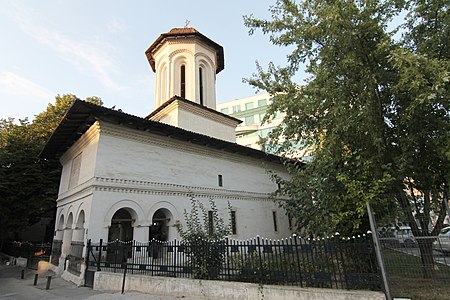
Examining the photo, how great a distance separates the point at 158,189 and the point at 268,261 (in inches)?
280

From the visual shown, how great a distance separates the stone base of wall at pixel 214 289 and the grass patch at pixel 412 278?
1184mm

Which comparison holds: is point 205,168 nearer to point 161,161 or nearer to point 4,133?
point 161,161

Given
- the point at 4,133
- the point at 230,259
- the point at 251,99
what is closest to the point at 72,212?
the point at 230,259

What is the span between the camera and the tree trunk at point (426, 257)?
20.6ft

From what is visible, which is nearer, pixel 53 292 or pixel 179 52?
pixel 53 292

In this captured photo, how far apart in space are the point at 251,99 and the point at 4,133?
40.0m

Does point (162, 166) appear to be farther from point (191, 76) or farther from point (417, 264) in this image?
point (417, 264)

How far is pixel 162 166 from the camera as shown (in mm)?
12852

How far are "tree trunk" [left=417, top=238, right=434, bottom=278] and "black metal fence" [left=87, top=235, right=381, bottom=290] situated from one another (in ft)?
5.22

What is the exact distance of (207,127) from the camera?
1845 centimetres

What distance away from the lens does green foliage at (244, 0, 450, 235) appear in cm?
650

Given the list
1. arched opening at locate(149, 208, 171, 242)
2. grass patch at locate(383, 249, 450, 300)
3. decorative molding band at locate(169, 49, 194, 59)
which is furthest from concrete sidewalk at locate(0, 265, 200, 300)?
decorative molding band at locate(169, 49, 194, 59)

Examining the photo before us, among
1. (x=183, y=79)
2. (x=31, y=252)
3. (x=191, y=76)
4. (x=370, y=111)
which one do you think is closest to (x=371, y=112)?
(x=370, y=111)

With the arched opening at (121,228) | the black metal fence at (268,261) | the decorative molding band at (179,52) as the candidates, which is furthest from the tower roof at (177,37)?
the black metal fence at (268,261)
